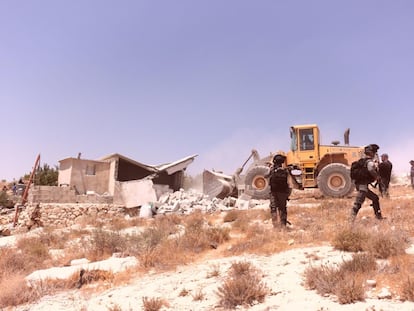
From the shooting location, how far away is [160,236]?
8.64 meters

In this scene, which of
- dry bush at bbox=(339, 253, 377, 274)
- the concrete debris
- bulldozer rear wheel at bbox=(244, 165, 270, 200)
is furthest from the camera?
the concrete debris

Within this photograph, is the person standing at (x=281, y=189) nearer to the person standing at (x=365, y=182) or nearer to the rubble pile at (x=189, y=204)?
the person standing at (x=365, y=182)

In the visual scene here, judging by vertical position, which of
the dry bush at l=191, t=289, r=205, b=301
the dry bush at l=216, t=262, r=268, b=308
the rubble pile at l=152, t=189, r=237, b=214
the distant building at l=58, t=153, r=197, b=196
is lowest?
the dry bush at l=191, t=289, r=205, b=301

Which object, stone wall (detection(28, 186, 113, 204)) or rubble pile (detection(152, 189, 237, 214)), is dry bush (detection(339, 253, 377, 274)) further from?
stone wall (detection(28, 186, 113, 204))

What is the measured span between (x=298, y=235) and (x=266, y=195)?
9.41 metres

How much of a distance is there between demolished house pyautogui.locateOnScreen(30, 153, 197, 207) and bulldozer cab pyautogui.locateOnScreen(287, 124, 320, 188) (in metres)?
8.69

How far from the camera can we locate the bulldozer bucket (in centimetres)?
2069

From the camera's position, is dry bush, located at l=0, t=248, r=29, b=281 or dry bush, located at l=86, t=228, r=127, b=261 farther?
dry bush, located at l=86, t=228, r=127, b=261

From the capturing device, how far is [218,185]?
2083 centimetres

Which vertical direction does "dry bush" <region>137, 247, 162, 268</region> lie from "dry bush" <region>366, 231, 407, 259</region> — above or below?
below

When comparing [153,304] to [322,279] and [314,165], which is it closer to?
[322,279]

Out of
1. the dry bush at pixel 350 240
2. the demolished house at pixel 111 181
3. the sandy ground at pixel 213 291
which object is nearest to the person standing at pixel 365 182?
the dry bush at pixel 350 240

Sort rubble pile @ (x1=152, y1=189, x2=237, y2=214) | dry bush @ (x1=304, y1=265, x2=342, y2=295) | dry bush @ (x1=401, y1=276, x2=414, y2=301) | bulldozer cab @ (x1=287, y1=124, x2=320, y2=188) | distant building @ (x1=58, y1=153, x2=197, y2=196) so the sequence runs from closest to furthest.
Answer: 1. dry bush @ (x1=401, y1=276, x2=414, y2=301)
2. dry bush @ (x1=304, y1=265, x2=342, y2=295)
3. bulldozer cab @ (x1=287, y1=124, x2=320, y2=188)
4. rubble pile @ (x1=152, y1=189, x2=237, y2=214)
5. distant building @ (x1=58, y1=153, x2=197, y2=196)

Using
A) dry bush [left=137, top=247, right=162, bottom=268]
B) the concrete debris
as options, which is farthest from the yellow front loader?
dry bush [left=137, top=247, right=162, bottom=268]
